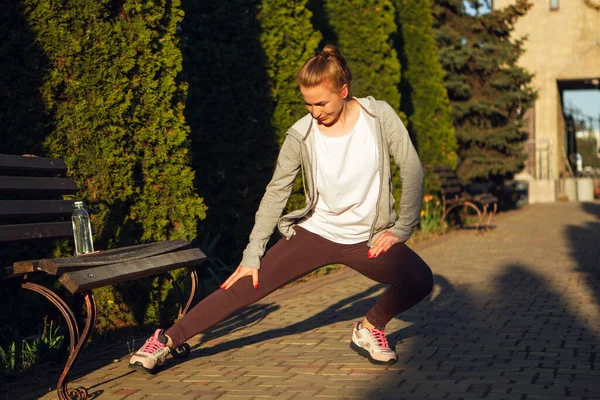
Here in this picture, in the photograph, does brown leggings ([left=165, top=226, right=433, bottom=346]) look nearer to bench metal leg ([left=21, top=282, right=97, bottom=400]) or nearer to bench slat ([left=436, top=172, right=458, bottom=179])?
bench metal leg ([left=21, top=282, right=97, bottom=400])

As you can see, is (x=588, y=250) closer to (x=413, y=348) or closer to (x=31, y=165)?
(x=413, y=348)

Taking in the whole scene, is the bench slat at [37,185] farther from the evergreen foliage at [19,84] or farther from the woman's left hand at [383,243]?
the woman's left hand at [383,243]

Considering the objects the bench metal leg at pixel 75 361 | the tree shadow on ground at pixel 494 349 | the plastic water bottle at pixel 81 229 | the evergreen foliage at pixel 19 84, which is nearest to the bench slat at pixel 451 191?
the tree shadow on ground at pixel 494 349

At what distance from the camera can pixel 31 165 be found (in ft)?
18.5

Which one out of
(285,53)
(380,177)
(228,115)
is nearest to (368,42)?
(285,53)

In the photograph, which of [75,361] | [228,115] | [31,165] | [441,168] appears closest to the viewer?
[75,361]

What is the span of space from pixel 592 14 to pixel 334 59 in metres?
34.5

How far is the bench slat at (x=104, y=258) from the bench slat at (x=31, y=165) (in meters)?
0.74

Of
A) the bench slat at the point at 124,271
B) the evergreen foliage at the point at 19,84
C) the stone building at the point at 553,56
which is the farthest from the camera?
the stone building at the point at 553,56

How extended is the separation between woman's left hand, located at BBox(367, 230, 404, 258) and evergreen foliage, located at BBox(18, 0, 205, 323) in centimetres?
240

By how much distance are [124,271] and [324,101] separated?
140cm

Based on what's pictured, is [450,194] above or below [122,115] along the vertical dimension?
below

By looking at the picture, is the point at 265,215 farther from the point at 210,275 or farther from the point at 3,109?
the point at 210,275

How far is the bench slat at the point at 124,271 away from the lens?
4.43 metres
